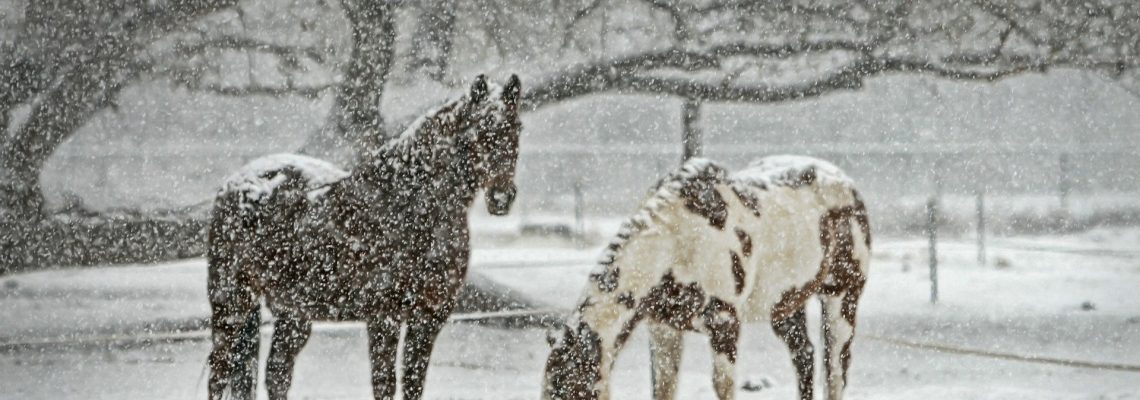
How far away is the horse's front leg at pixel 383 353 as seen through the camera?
3.29 meters

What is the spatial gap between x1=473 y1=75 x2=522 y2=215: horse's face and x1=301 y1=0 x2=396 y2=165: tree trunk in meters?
2.06

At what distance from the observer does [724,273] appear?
3326mm

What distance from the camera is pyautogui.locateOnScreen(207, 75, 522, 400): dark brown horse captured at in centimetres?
311

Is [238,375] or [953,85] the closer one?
[238,375]

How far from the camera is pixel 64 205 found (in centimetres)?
580

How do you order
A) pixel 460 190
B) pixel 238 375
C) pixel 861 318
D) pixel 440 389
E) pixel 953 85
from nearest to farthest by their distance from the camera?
pixel 460 190, pixel 238 375, pixel 440 389, pixel 861 318, pixel 953 85

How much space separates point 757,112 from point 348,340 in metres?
4.94

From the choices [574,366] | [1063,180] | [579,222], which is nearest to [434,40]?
[574,366]

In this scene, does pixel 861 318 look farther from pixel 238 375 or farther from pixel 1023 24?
pixel 238 375

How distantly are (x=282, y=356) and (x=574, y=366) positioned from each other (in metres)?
1.15

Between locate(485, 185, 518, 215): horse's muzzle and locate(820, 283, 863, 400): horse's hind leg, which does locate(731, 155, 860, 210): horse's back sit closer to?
locate(820, 283, 863, 400): horse's hind leg

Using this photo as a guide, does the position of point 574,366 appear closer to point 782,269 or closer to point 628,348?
point 782,269

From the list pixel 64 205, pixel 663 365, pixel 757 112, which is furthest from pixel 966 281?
pixel 64 205

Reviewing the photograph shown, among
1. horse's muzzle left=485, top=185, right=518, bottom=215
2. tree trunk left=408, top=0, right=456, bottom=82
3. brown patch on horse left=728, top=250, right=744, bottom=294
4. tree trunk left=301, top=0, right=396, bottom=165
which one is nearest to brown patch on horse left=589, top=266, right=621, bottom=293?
horse's muzzle left=485, top=185, right=518, bottom=215
